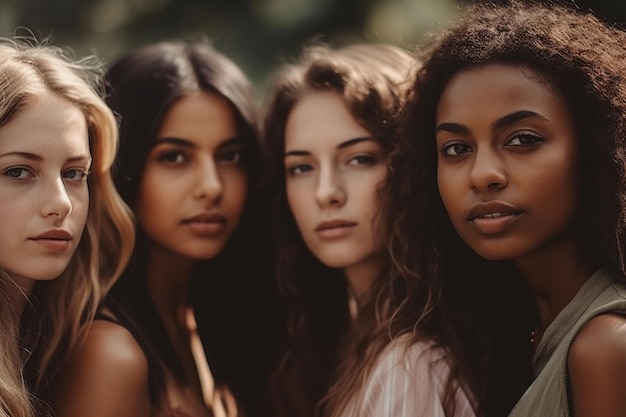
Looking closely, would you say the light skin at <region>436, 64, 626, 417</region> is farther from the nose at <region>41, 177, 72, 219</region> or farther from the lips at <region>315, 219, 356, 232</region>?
the nose at <region>41, 177, 72, 219</region>

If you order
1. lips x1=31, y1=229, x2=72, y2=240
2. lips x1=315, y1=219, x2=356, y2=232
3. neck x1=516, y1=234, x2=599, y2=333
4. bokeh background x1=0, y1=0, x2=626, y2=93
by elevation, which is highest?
bokeh background x1=0, y1=0, x2=626, y2=93

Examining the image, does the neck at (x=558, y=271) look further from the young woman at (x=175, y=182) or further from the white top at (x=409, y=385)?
the young woman at (x=175, y=182)

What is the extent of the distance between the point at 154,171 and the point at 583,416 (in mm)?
2004

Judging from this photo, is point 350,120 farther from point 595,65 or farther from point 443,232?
point 595,65

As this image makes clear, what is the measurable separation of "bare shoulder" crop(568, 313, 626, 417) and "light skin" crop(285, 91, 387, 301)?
46.8 inches

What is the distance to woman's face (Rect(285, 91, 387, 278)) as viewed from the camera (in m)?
3.53

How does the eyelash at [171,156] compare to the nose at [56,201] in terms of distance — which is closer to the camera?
the nose at [56,201]

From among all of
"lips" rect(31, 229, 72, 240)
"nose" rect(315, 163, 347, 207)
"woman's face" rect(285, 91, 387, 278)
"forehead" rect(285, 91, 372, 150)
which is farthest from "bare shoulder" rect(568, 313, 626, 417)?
"lips" rect(31, 229, 72, 240)

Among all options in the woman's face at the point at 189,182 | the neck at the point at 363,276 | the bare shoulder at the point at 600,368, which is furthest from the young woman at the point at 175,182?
the bare shoulder at the point at 600,368

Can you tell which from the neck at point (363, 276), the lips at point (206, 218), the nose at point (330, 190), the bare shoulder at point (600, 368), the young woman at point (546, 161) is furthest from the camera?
the lips at point (206, 218)

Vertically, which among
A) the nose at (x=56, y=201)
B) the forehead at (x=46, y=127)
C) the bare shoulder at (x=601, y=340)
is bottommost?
the bare shoulder at (x=601, y=340)

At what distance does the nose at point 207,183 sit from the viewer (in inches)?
146

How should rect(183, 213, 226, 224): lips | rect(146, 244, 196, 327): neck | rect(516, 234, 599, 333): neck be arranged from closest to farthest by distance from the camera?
rect(516, 234, 599, 333): neck → rect(183, 213, 226, 224): lips → rect(146, 244, 196, 327): neck

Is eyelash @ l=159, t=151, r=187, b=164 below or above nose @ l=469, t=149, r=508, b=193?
above
